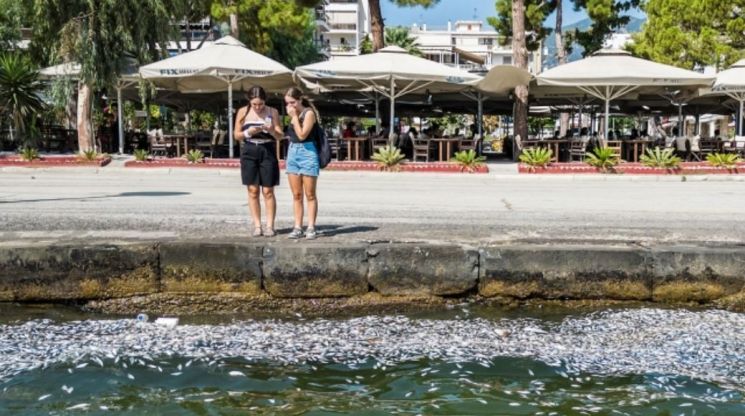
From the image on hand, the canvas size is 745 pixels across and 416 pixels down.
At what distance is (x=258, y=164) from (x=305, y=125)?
2.03ft

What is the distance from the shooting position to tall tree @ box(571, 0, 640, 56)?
31.2 m

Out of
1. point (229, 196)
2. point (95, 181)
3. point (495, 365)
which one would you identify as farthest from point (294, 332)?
point (95, 181)

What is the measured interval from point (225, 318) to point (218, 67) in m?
12.4

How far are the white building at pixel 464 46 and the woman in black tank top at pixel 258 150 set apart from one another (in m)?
70.9

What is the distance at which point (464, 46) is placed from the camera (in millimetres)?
146375

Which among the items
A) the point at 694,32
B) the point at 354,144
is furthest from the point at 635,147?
the point at 694,32

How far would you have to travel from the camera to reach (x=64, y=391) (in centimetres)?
431

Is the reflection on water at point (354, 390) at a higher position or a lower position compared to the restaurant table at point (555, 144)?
lower

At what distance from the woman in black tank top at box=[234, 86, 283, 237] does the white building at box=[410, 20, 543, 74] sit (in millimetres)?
70901

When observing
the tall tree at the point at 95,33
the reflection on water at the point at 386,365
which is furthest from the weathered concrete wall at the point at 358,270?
the tall tree at the point at 95,33

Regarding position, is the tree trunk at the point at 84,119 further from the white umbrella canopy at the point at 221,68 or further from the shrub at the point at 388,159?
the shrub at the point at 388,159

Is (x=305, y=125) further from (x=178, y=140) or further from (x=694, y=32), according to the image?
(x=694, y=32)

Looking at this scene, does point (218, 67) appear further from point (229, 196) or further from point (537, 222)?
point (537, 222)

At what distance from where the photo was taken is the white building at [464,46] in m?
99.4
